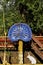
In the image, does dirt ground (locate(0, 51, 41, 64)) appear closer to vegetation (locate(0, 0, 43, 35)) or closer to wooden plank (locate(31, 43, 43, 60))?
wooden plank (locate(31, 43, 43, 60))

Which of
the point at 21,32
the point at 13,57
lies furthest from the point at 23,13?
the point at 21,32

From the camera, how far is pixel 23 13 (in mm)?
17734

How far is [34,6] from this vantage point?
16.2m

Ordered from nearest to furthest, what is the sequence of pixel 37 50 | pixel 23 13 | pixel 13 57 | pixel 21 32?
pixel 21 32 → pixel 37 50 → pixel 13 57 → pixel 23 13

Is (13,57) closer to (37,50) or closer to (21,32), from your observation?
(37,50)

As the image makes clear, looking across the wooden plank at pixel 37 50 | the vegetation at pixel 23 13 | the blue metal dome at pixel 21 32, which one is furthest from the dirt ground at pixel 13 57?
the vegetation at pixel 23 13

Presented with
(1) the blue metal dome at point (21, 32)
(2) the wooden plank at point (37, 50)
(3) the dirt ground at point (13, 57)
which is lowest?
Answer: (3) the dirt ground at point (13, 57)

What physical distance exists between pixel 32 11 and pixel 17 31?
544cm

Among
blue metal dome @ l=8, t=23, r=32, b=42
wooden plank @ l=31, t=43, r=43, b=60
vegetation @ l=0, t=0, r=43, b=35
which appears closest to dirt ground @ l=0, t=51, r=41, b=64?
wooden plank @ l=31, t=43, r=43, b=60

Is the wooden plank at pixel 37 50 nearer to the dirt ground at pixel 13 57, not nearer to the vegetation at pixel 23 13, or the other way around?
the dirt ground at pixel 13 57

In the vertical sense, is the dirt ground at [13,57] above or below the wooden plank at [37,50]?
below

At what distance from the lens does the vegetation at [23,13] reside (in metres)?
16.1

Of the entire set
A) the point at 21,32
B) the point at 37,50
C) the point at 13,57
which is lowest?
the point at 13,57

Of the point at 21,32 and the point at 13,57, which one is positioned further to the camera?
the point at 13,57
